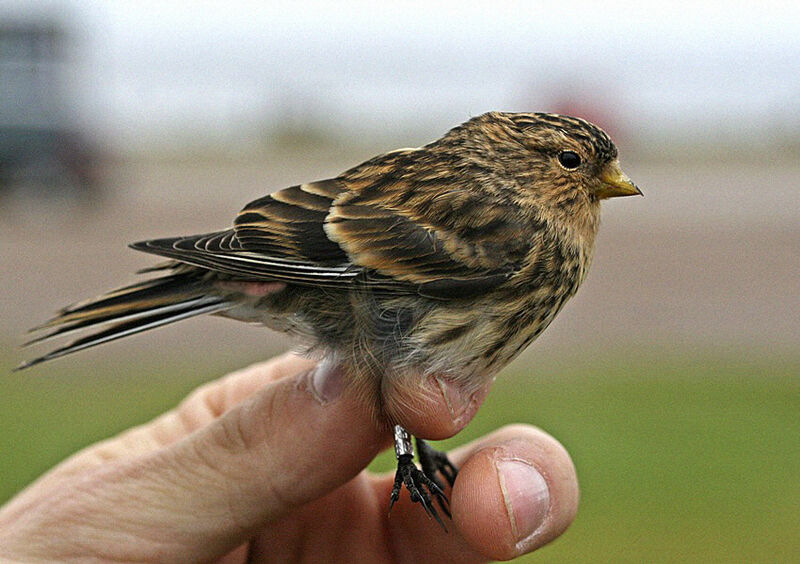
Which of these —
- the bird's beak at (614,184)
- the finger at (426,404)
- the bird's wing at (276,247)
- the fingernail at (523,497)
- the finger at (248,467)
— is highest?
the bird's beak at (614,184)

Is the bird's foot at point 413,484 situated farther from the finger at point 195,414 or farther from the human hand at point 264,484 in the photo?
the finger at point 195,414

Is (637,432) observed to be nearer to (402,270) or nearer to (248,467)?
(402,270)

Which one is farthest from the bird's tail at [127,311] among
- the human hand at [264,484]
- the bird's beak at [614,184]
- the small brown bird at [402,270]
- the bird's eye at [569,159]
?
the bird's beak at [614,184]

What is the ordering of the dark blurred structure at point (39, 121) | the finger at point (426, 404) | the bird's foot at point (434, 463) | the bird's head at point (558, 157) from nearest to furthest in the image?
the finger at point (426, 404), the bird's head at point (558, 157), the bird's foot at point (434, 463), the dark blurred structure at point (39, 121)

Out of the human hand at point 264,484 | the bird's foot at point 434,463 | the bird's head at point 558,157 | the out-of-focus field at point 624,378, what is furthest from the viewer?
the out-of-focus field at point 624,378

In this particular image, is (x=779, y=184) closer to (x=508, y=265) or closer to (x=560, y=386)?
(x=560, y=386)

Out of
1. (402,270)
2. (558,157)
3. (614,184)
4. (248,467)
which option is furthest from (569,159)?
(248,467)

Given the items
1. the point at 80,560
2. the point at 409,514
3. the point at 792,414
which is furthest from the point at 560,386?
the point at 80,560
